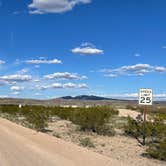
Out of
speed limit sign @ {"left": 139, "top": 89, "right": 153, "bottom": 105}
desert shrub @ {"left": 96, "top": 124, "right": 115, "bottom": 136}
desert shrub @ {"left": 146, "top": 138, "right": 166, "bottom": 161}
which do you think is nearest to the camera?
desert shrub @ {"left": 146, "top": 138, "right": 166, "bottom": 161}

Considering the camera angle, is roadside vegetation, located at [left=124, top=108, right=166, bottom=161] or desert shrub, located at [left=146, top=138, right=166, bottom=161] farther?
roadside vegetation, located at [left=124, top=108, right=166, bottom=161]

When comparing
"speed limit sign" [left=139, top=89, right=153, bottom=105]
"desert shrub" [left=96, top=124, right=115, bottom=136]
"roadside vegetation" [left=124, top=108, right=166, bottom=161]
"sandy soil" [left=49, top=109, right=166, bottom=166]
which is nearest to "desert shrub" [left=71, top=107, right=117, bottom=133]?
"desert shrub" [left=96, top=124, right=115, bottom=136]

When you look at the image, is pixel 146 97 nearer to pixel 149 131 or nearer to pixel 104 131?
pixel 149 131

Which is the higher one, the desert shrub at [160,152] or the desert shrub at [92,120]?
the desert shrub at [92,120]

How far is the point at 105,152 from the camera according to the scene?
2109 centimetres

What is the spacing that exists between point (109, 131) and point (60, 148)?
36.6 feet

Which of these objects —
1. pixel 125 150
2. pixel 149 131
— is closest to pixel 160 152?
pixel 125 150

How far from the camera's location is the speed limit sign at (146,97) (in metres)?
23.7

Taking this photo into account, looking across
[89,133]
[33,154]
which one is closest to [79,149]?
[33,154]

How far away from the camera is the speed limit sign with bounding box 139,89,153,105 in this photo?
77.7ft

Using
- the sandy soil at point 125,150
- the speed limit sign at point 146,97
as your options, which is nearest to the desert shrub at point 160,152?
the sandy soil at point 125,150

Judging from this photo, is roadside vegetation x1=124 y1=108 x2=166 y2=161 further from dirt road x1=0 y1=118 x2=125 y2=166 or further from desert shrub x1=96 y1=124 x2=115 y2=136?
dirt road x1=0 y1=118 x2=125 y2=166

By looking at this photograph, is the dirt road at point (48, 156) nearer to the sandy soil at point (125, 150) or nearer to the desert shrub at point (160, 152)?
the sandy soil at point (125, 150)

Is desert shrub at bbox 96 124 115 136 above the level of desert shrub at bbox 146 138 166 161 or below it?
above
